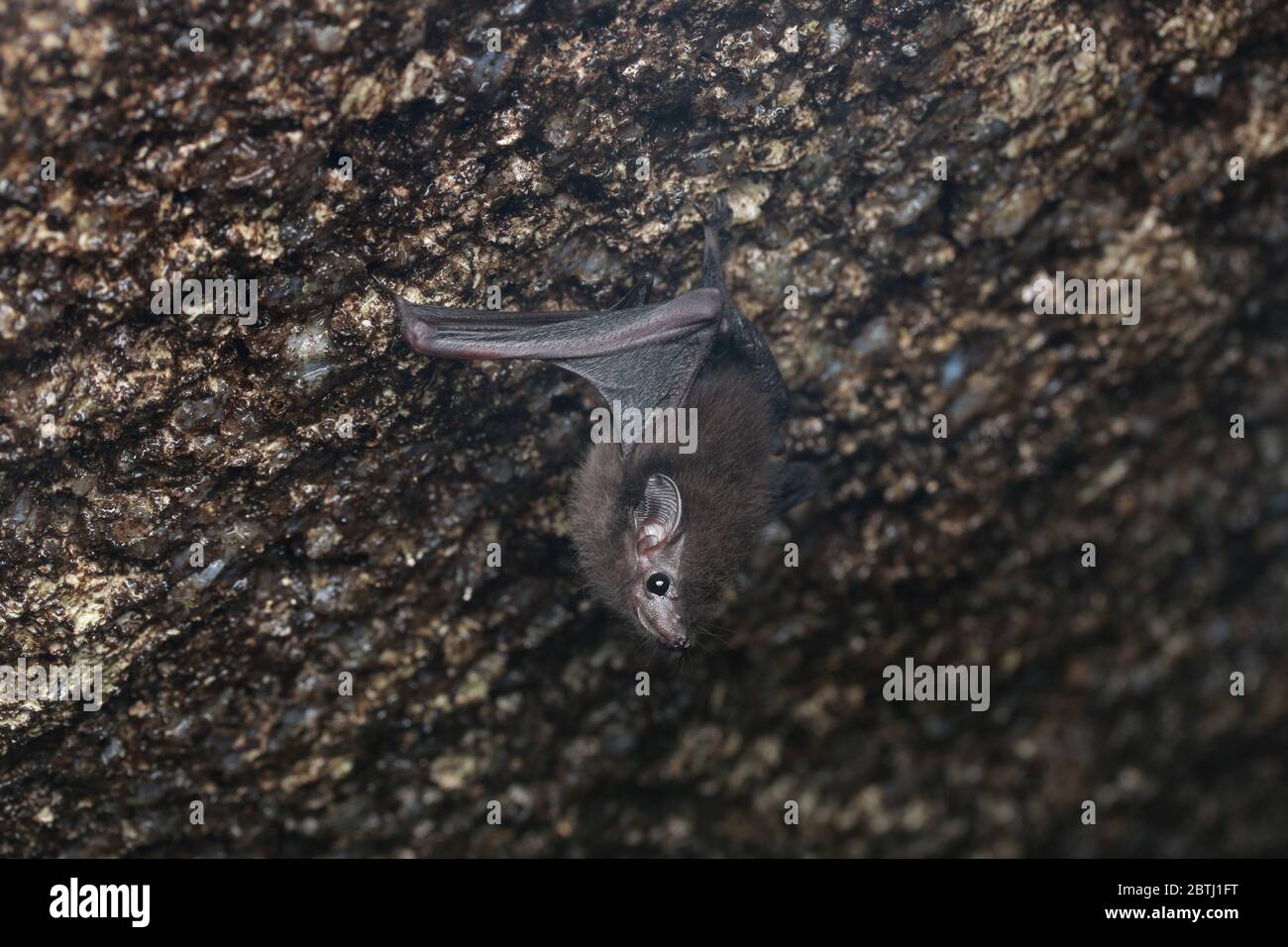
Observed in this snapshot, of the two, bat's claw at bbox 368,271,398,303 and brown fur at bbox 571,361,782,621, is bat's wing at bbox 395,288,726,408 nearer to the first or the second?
bat's claw at bbox 368,271,398,303

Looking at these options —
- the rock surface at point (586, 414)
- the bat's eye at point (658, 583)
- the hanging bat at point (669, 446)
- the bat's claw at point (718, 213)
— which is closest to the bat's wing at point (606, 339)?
the hanging bat at point (669, 446)

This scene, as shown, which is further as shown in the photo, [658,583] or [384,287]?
[658,583]

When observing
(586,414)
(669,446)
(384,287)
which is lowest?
(669,446)

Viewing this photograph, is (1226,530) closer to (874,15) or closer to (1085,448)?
(1085,448)

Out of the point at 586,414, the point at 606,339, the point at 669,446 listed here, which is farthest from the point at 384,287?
the point at 669,446

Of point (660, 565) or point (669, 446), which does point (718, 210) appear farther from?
point (660, 565)

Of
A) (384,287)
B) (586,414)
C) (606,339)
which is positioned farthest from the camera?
(586,414)

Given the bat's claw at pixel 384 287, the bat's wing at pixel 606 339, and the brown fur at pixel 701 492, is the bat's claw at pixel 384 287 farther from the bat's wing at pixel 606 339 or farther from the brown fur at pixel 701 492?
the brown fur at pixel 701 492

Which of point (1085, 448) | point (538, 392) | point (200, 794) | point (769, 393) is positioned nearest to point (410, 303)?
point (538, 392)
